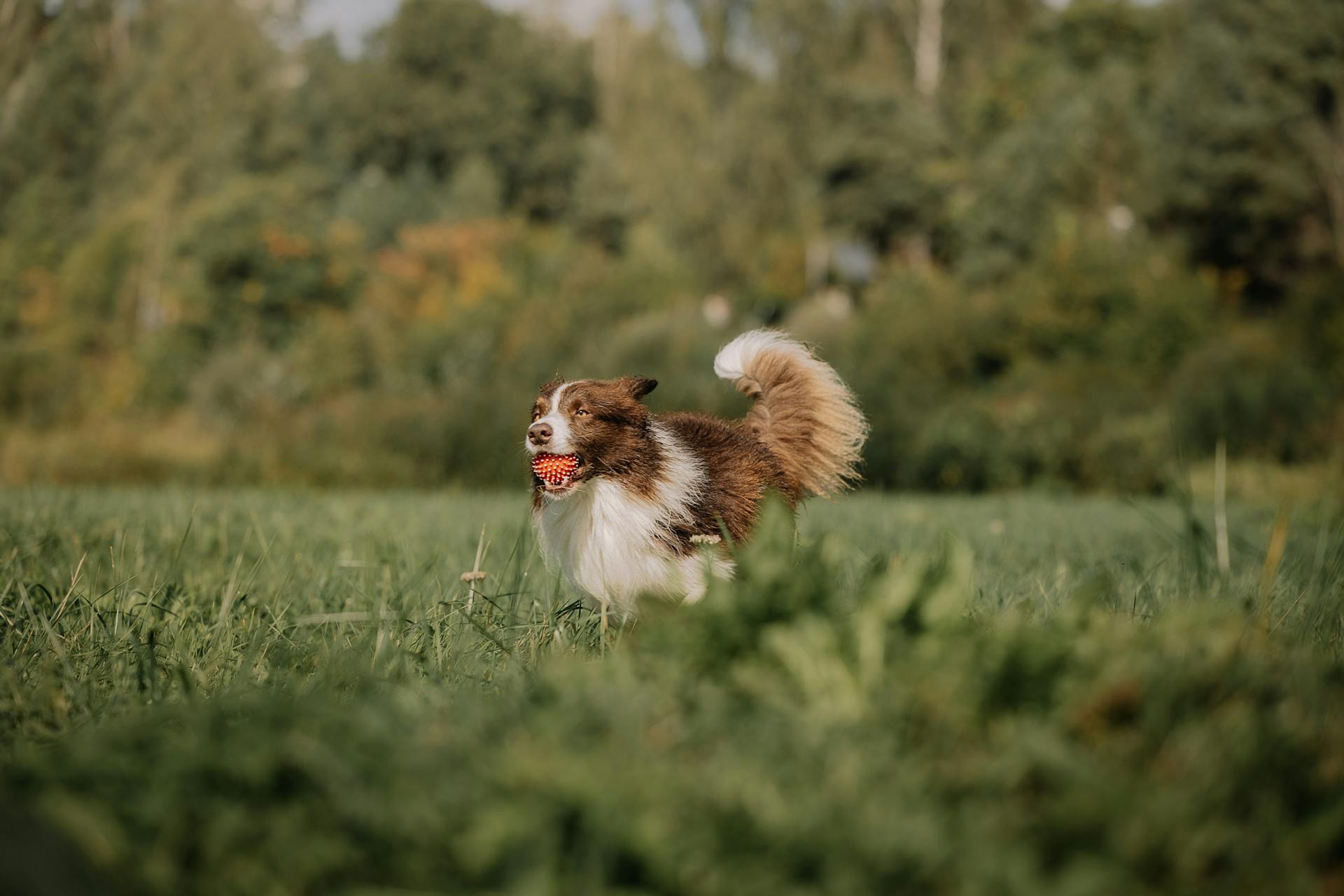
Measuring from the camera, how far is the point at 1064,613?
1925 millimetres

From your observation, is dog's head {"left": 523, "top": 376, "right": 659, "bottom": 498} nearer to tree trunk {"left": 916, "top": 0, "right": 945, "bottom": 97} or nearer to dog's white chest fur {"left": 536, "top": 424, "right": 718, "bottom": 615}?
dog's white chest fur {"left": 536, "top": 424, "right": 718, "bottom": 615}

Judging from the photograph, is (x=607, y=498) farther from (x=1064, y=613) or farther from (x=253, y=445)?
(x=253, y=445)

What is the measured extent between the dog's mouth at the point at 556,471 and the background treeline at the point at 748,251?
17.7 feet

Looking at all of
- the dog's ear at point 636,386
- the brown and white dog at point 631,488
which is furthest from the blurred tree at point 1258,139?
the dog's ear at point 636,386

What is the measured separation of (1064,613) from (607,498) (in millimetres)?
2087

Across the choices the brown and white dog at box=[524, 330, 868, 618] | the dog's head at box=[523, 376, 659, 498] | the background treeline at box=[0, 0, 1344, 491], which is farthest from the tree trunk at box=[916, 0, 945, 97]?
the dog's head at box=[523, 376, 659, 498]

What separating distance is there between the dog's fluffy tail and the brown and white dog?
0.85ft

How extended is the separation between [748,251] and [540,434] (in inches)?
1019

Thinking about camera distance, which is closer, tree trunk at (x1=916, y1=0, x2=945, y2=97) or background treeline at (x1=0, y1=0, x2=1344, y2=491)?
background treeline at (x1=0, y1=0, x2=1344, y2=491)

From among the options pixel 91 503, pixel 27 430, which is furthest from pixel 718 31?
pixel 91 503

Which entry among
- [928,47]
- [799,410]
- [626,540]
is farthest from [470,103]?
[626,540]

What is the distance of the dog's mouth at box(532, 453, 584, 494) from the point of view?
365 centimetres

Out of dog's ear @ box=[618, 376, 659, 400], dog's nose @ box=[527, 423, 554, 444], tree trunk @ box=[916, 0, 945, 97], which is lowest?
dog's nose @ box=[527, 423, 554, 444]

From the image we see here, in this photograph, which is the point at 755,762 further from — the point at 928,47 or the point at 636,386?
the point at 928,47
